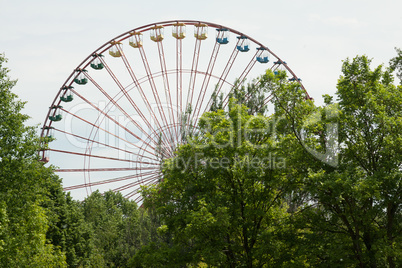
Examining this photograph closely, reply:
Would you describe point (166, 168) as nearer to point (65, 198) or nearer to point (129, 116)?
point (129, 116)

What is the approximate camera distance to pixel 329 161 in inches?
695

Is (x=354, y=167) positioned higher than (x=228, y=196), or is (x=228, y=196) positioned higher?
(x=354, y=167)

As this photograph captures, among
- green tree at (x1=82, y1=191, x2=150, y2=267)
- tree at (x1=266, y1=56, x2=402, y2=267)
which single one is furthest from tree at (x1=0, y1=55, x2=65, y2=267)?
tree at (x1=266, y1=56, x2=402, y2=267)

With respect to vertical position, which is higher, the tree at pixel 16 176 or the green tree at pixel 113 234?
the tree at pixel 16 176

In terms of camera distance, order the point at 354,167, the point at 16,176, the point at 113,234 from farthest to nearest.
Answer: the point at 113,234, the point at 16,176, the point at 354,167

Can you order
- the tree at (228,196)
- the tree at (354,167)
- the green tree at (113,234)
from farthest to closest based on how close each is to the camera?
the green tree at (113,234) → the tree at (228,196) → the tree at (354,167)

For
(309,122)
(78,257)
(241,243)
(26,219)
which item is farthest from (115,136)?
(309,122)

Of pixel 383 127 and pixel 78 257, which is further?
pixel 78 257

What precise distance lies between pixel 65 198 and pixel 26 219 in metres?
14.6

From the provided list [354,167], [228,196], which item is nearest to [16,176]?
[228,196]

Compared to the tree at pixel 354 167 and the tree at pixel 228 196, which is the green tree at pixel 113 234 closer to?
the tree at pixel 228 196

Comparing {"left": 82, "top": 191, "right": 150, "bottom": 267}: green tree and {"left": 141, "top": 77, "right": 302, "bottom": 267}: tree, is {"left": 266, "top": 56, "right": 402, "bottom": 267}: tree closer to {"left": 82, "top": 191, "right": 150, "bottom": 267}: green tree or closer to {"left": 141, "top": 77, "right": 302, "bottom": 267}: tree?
{"left": 141, "top": 77, "right": 302, "bottom": 267}: tree

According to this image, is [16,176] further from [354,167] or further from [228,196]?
[354,167]

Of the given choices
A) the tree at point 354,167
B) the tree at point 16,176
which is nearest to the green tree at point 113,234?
the tree at point 16,176
